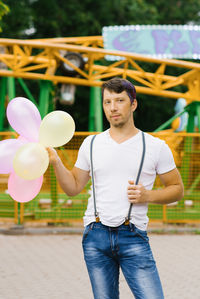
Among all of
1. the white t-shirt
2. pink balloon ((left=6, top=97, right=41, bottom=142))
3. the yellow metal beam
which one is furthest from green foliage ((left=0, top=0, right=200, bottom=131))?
the white t-shirt

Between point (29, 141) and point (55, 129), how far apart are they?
0.63 ft

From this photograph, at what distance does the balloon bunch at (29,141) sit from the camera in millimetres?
2596

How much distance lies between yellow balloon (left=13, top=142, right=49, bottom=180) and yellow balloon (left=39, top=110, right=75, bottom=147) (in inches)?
3.8

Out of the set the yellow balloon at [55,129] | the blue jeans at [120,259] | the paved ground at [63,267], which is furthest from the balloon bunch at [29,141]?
the paved ground at [63,267]

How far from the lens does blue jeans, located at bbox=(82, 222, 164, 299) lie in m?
2.51

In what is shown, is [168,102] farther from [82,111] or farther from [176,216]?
[176,216]

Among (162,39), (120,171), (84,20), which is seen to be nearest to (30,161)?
(120,171)

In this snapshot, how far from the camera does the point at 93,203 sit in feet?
8.59

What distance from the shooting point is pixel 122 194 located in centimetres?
254

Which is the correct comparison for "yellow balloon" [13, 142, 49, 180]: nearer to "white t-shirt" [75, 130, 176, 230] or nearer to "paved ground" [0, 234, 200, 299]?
"white t-shirt" [75, 130, 176, 230]

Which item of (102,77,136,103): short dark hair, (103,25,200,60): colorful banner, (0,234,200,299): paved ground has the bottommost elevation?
(0,234,200,299): paved ground

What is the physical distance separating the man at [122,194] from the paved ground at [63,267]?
8.31ft

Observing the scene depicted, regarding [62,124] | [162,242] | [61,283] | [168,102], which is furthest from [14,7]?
[62,124]

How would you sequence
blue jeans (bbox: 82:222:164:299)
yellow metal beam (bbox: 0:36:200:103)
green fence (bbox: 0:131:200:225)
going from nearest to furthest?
blue jeans (bbox: 82:222:164:299) → green fence (bbox: 0:131:200:225) → yellow metal beam (bbox: 0:36:200:103)
